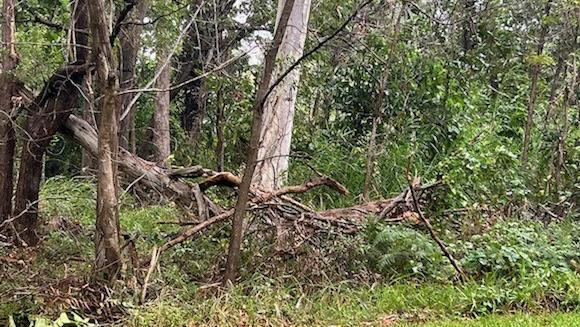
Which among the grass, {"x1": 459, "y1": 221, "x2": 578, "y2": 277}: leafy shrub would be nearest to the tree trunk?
{"x1": 459, "y1": 221, "x2": 578, "y2": 277}: leafy shrub

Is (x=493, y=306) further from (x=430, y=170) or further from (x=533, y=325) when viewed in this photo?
(x=430, y=170)

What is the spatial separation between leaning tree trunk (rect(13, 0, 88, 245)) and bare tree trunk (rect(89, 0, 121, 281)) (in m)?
1.75

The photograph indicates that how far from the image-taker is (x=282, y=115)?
7750 millimetres

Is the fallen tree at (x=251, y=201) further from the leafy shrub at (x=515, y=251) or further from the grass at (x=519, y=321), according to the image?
the grass at (x=519, y=321)

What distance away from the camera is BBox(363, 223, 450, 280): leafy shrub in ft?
17.3

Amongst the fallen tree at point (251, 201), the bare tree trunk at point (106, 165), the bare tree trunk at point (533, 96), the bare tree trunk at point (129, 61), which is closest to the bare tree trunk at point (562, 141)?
the bare tree trunk at point (533, 96)

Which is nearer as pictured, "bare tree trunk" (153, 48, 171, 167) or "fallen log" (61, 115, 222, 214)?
"fallen log" (61, 115, 222, 214)

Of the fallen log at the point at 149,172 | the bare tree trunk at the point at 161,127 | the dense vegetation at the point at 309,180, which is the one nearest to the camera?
the dense vegetation at the point at 309,180

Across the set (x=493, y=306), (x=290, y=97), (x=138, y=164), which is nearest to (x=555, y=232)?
(x=493, y=306)

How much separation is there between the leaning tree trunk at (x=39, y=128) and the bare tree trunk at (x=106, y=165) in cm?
175

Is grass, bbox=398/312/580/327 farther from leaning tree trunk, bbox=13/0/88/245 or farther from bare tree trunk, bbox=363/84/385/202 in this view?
leaning tree trunk, bbox=13/0/88/245

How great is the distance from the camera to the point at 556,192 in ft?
25.0

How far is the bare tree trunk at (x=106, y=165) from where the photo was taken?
13.7ft

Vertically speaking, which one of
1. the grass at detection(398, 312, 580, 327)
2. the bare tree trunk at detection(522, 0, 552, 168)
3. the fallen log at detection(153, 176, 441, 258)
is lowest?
the grass at detection(398, 312, 580, 327)
